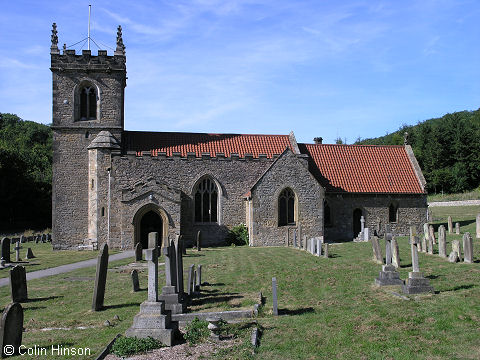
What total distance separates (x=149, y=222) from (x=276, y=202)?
318 inches

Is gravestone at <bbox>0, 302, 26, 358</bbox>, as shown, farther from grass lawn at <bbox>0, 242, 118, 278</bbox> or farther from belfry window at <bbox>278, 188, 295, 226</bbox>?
belfry window at <bbox>278, 188, 295, 226</bbox>

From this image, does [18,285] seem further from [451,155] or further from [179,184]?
[451,155]

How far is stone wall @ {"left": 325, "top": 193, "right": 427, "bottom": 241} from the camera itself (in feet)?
108

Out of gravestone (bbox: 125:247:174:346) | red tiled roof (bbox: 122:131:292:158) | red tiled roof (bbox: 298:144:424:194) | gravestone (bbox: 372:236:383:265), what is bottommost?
gravestone (bbox: 125:247:174:346)

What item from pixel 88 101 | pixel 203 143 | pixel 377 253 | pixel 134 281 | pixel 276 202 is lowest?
pixel 134 281

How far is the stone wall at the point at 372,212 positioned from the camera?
108 ft

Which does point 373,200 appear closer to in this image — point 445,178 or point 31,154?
point 445,178

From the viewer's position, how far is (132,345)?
8.73 metres

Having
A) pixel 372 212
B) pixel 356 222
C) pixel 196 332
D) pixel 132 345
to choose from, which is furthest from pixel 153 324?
pixel 372 212

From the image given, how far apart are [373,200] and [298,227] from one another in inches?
261

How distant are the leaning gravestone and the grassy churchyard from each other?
17.7 inches

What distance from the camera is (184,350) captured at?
888 centimetres

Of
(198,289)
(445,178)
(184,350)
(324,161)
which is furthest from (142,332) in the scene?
(445,178)

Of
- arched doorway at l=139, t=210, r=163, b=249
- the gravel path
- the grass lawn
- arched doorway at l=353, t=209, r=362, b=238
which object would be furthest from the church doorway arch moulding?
the gravel path
